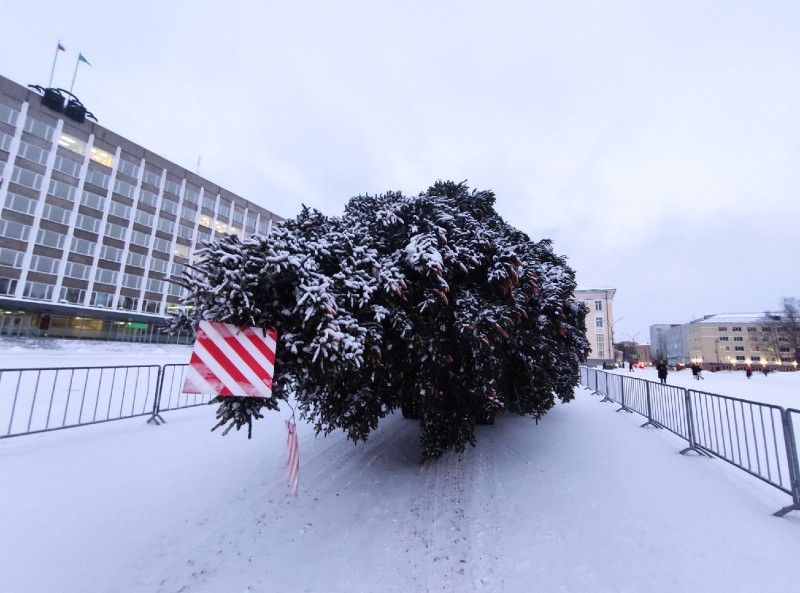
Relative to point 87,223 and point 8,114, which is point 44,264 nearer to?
point 87,223

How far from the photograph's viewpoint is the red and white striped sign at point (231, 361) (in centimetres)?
308

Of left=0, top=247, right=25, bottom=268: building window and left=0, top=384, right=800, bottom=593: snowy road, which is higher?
left=0, top=247, right=25, bottom=268: building window

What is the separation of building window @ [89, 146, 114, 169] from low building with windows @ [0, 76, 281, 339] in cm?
10

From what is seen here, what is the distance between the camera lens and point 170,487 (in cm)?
432

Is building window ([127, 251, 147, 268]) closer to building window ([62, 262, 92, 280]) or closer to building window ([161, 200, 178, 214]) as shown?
building window ([62, 262, 92, 280])

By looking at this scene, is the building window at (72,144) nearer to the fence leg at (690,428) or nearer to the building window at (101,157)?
the building window at (101,157)

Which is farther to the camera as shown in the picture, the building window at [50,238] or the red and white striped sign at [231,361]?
the building window at [50,238]

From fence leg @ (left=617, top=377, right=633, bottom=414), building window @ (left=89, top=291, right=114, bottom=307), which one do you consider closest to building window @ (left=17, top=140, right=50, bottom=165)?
building window @ (left=89, top=291, right=114, bottom=307)

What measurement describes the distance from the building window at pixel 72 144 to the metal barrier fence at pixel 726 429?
49984 mm

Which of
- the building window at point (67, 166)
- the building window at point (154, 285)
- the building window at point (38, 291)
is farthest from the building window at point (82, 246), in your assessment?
the building window at point (67, 166)

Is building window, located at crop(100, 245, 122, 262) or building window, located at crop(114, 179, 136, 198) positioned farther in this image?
building window, located at crop(114, 179, 136, 198)

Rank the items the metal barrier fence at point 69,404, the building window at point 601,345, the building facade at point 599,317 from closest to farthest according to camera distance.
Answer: the metal barrier fence at point 69,404, the building facade at point 599,317, the building window at point 601,345

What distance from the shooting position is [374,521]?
388 cm

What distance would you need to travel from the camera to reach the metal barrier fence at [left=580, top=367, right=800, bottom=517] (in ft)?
11.7
